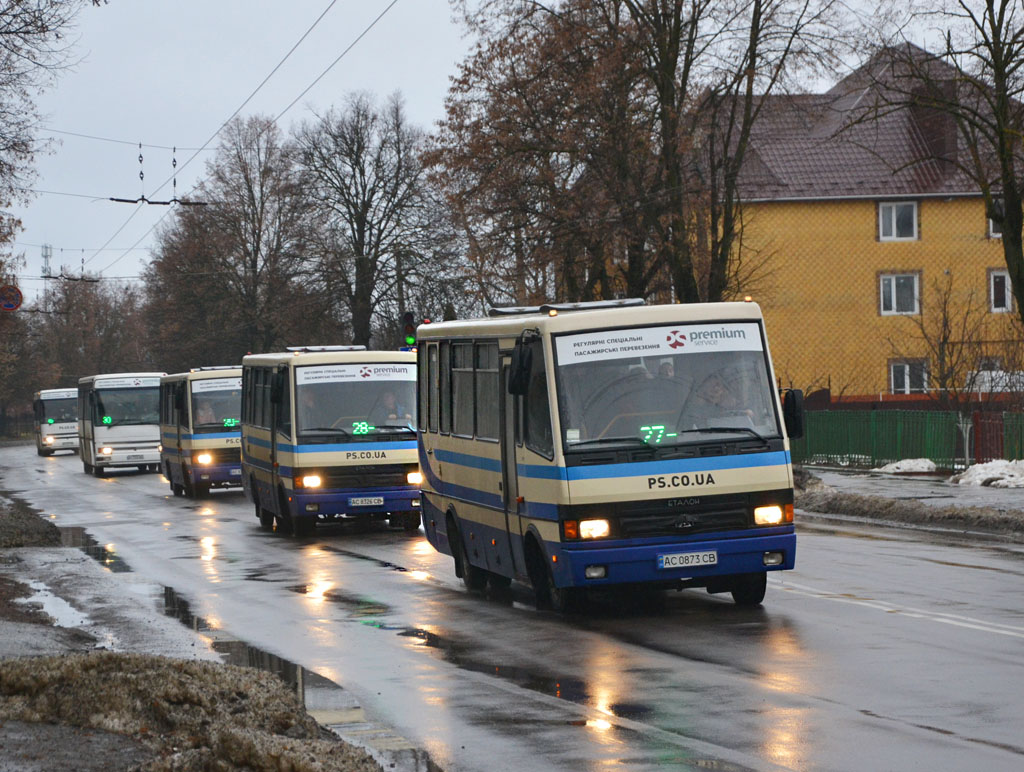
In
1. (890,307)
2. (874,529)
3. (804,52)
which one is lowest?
(874,529)

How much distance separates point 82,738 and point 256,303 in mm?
67275

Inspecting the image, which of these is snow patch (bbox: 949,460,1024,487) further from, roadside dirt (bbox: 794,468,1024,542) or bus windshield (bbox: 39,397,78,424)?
bus windshield (bbox: 39,397,78,424)

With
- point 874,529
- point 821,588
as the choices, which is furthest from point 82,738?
point 874,529

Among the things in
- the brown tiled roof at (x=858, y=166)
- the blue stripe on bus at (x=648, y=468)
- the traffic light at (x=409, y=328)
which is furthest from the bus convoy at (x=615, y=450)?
the brown tiled roof at (x=858, y=166)

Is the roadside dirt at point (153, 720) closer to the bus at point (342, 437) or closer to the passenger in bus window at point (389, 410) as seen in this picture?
the bus at point (342, 437)

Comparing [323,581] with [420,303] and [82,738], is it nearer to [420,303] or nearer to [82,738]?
[82,738]

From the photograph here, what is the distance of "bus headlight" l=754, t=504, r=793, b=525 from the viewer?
44.6 ft

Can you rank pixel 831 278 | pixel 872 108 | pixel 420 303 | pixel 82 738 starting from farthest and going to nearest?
pixel 420 303 < pixel 831 278 < pixel 872 108 < pixel 82 738

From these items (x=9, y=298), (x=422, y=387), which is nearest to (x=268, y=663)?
(x=422, y=387)

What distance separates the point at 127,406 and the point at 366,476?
30.3 metres

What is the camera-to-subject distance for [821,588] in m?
15.4

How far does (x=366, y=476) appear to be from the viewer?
24.2m

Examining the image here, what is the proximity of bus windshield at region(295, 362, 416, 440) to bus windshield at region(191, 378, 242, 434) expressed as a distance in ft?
43.5

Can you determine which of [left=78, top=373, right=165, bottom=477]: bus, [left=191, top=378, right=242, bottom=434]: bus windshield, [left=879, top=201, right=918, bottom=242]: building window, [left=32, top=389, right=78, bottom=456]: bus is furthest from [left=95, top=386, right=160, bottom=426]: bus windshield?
[left=32, top=389, right=78, bottom=456]: bus
